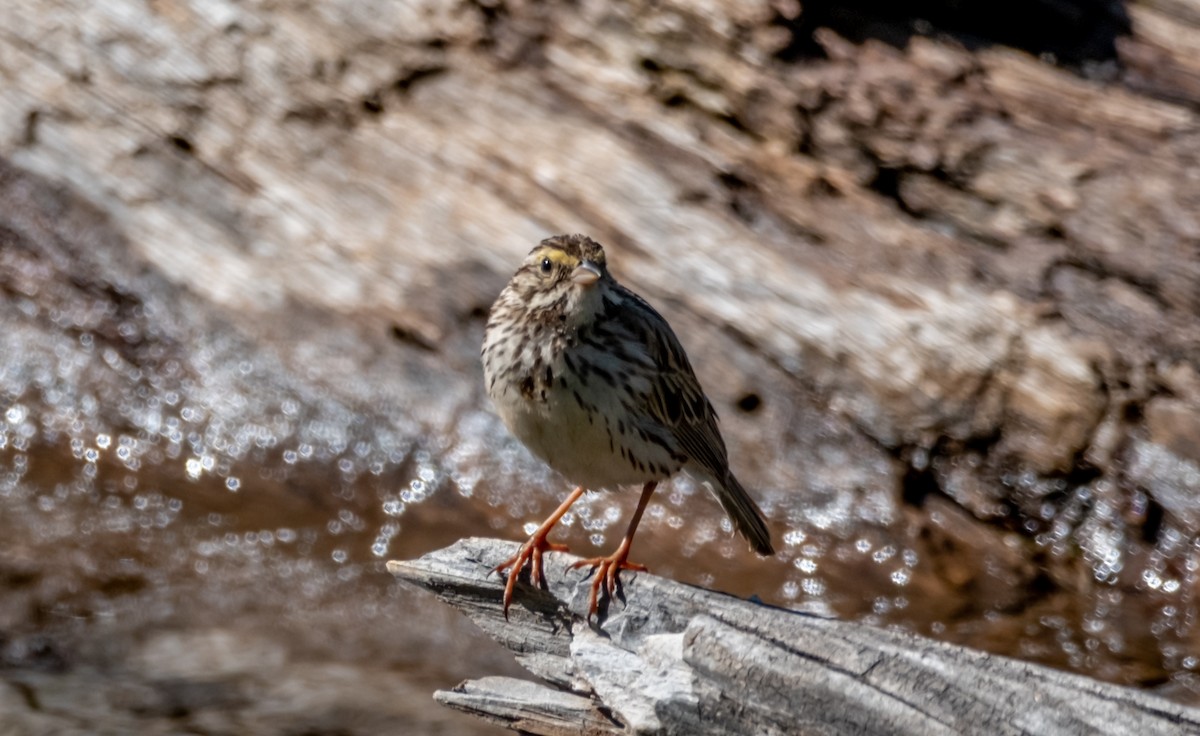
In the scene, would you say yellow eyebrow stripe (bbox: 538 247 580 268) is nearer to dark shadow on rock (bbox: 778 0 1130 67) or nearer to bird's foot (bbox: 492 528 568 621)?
bird's foot (bbox: 492 528 568 621)

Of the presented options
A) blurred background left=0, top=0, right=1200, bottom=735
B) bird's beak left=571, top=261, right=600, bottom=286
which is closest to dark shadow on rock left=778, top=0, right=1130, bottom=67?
blurred background left=0, top=0, right=1200, bottom=735

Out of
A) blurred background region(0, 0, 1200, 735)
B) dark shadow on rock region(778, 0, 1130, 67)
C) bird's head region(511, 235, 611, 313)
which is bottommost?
blurred background region(0, 0, 1200, 735)

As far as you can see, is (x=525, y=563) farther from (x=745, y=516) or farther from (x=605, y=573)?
(x=745, y=516)

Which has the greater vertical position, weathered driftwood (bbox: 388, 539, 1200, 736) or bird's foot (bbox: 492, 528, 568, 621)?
weathered driftwood (bbox: 388, 539, 1200, 736)

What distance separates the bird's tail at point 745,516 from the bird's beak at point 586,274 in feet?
4.68

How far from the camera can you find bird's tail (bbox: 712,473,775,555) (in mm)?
6945

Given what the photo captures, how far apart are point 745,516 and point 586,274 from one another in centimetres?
163

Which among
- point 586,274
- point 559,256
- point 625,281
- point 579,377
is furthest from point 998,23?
point 579,377

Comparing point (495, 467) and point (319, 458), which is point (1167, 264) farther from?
point (319, 458)

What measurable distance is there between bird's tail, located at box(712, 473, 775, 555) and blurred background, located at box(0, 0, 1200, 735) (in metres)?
2.27

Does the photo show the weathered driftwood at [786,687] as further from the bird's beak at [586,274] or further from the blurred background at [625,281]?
the blurred background at [625,281]

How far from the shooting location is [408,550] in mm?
9438

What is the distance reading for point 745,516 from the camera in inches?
274

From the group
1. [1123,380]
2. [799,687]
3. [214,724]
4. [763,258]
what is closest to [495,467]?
[763,258]
